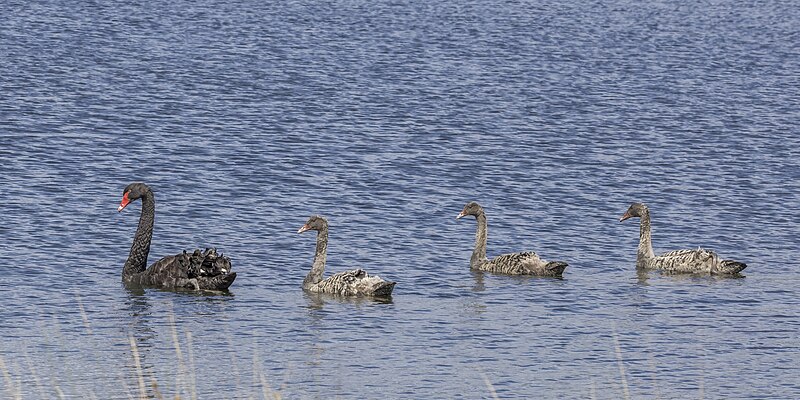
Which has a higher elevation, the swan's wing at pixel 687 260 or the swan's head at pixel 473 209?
the swan's head at pixel 473 209

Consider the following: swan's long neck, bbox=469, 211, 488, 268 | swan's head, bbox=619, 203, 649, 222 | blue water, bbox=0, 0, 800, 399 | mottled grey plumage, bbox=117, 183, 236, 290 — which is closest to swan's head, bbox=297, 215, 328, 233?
blue water, bbox=0, 0, 800, 399

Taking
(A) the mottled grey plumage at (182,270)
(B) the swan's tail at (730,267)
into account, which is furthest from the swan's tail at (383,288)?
(B) the swan's tail at (730,267)

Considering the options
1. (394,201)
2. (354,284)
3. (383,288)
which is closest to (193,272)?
(354,284)

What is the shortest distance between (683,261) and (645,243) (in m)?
1.16

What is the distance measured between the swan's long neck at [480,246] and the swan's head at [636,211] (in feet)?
8.89

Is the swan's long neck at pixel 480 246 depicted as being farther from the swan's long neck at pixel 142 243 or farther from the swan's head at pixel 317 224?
the swan's long neck at pixel 142 243

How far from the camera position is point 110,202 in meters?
28.3

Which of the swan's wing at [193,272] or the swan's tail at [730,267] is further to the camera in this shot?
the swan's tail at [730,267]

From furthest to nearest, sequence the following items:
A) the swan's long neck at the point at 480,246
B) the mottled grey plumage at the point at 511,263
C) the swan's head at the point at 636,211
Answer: the swan's head at the point at 636,211
the swan's long neck at the point at 480,246
the mottled grey plumage at the point at 511,263

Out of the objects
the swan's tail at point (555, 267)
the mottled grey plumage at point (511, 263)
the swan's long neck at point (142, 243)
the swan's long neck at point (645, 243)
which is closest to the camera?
the swan's long neck at point (142, 243)

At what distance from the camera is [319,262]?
22.7 m

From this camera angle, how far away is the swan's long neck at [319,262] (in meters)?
22.3

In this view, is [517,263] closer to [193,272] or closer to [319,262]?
[319,262]

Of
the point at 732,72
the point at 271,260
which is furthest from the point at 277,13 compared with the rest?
the point at 271,260
